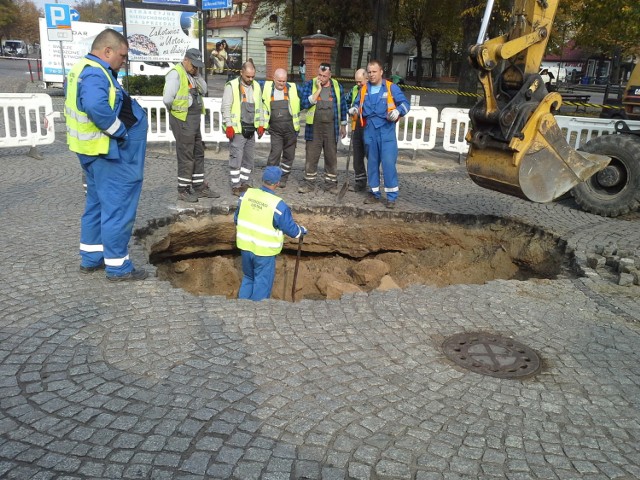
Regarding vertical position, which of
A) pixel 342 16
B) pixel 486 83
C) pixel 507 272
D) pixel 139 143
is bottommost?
pixel 507 272

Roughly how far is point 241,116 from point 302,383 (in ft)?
18.2

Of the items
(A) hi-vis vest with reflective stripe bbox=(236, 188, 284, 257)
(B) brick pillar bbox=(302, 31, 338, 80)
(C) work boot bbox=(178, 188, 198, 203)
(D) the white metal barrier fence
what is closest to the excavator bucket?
(A) hi-vis vest with reflective stripe bbox=(236, 188, 284, 257)

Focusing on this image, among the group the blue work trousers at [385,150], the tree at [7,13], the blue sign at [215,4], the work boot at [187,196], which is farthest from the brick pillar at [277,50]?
the tree at [7,13]

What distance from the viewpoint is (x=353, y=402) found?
3.67 metres

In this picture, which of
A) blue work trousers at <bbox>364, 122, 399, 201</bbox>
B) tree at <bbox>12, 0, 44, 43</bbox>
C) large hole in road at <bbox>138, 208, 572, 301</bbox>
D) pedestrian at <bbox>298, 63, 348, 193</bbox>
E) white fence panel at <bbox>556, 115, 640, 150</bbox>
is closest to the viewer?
large hole in road at <bbox>138, 208, 572, 301</bbox>

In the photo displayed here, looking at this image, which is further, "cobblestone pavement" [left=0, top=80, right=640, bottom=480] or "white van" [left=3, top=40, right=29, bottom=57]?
"white van" [left=3, top=40, right=29, bottom=57]

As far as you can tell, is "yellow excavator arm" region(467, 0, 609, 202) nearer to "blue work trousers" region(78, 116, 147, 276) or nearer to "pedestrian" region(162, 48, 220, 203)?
"blue work trousers" region(78, 116, 147, 276)

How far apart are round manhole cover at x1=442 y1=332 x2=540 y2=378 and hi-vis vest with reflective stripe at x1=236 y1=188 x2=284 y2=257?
84.7 inches

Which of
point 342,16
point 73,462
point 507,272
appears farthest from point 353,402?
point 342,16

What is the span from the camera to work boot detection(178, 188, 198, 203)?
322 inches

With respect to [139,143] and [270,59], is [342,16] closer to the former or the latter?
[270,59]

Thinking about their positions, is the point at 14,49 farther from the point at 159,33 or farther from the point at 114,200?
the point at 114,200

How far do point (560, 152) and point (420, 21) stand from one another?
107ft

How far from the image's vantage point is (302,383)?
12.7 feet
